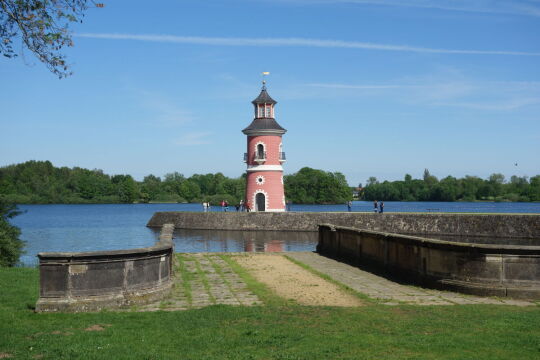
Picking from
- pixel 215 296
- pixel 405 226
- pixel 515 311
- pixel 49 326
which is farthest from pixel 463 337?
pixel 405 226

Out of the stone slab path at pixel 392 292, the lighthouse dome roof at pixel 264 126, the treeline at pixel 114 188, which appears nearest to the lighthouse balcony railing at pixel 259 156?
the lighthouse dome roof at pixel 264 126

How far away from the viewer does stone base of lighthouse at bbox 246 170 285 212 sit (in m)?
45.6

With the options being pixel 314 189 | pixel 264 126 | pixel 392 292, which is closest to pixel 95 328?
pixel 392 292

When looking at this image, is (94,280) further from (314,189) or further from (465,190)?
(465,190)

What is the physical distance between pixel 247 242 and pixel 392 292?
25.1 meters

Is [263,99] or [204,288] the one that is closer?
[204,288]

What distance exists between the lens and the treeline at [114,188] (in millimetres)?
123500

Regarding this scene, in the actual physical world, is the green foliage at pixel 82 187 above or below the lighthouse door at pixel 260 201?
above

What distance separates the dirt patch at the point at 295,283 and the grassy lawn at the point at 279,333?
0.87 meters

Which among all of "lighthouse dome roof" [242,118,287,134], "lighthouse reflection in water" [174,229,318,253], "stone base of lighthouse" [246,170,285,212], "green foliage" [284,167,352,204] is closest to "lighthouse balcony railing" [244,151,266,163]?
"stone base of lighthouse" [246,170,285,212]

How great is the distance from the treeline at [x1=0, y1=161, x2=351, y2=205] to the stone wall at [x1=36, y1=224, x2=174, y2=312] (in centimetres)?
10034

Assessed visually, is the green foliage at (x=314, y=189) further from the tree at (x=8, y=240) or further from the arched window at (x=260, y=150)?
the tree at (x=8, y=240)

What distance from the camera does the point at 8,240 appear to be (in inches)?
732

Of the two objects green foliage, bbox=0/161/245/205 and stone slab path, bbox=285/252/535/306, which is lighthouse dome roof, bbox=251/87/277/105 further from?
green foliage, bbox=0/161/245/205
